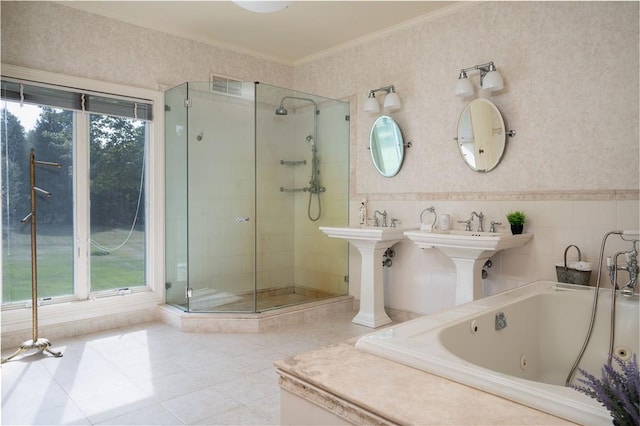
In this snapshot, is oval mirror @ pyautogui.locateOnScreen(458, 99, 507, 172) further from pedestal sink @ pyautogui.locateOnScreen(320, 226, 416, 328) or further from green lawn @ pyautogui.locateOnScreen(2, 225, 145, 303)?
green lawn @ pyautogui.locateOnScreen(2, 225, 145, 303)

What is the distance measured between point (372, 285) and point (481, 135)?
158 centimetres

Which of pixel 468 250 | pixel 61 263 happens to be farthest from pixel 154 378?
pixel 468 250

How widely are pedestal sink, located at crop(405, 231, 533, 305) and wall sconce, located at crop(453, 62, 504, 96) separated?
1.12 metres

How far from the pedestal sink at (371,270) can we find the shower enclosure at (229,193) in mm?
608

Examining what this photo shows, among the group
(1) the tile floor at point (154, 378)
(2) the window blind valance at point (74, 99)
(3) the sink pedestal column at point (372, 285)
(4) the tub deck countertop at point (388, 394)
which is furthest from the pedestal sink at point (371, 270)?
(4) the tub deck countertop at point (388, 394)

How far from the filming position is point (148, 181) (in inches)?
162

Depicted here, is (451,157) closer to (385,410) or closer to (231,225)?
(231,225)

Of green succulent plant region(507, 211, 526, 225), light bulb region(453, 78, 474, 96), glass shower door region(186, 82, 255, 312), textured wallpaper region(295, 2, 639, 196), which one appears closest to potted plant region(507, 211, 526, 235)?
green succulent plant region(507, 211, 526, 225)

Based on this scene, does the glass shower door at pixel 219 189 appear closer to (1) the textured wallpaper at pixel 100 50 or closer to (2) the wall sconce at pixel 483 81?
(1) the textured wallpaper at pixel 100 50

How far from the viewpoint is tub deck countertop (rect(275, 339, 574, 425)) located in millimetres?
1116

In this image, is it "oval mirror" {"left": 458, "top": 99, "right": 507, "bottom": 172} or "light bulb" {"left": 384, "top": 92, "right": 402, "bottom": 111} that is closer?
"oval mirror" {"left": 458, "top": 99, "right": 507, "bottom": 172}

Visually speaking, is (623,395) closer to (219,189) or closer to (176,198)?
(219,189)

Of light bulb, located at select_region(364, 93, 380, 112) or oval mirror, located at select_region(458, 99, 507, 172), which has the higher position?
light bulb, located at select_region(364, 93, 380, 112)

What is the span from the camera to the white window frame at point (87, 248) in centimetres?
339
